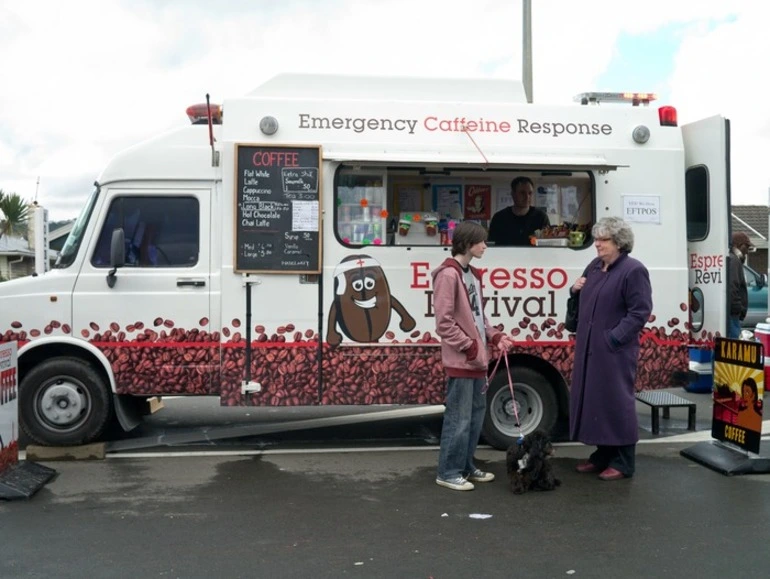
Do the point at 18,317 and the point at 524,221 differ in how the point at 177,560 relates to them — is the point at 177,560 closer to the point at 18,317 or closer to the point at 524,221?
the point at 18,317

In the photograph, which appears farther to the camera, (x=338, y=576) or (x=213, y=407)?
(x=213, y=407)

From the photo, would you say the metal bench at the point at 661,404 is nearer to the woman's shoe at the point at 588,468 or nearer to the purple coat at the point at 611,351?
the woman's shoe at the point at 588,468

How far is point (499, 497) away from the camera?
6125mm

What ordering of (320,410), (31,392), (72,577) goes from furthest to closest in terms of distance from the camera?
(320,410) → (31,392) → (72,577)

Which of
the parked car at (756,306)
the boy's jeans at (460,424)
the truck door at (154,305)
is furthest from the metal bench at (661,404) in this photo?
the parked car at (756,306)

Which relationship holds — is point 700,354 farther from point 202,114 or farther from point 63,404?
point 63,404

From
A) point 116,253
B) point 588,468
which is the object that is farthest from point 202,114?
point 588,468

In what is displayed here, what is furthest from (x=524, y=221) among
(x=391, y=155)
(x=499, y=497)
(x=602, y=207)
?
(x=499, y=497)

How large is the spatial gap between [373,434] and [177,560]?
370cm

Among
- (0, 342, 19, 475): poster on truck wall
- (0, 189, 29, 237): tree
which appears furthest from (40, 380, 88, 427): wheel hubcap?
(0, 189, 29, 237): tree

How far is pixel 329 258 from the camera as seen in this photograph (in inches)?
282

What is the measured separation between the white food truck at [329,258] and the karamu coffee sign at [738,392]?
0.41 meters

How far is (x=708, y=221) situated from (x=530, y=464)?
2.95 meters

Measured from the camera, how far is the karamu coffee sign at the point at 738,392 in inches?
262
